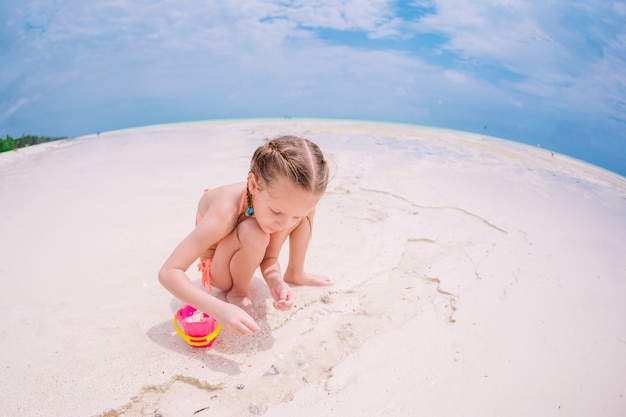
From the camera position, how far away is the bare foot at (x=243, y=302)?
5.52 ft

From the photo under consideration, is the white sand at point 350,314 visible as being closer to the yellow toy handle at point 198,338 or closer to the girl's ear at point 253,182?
the yellow toy handle at point 198,338

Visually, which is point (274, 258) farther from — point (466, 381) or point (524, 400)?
point (524, 400)

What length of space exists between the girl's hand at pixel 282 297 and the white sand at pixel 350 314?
0.12 m

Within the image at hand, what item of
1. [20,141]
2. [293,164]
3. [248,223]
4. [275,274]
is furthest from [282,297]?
[20,141]

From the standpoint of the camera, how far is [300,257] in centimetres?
189

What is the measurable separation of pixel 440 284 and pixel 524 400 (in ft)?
2.43

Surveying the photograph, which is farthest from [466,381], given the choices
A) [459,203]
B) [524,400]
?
[459,203]

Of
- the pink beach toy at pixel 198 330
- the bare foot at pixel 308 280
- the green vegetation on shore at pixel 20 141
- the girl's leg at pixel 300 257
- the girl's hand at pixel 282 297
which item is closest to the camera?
the pink beach toy at pixel 198 330

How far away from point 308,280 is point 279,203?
2.24ft

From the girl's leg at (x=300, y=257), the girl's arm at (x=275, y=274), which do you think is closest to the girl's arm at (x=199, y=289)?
the girl's arm at (x=275, y=274)

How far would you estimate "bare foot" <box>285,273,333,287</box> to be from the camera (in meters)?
1.93

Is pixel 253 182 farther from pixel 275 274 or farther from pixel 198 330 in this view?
pixel 198 330

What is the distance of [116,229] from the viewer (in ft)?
8.63

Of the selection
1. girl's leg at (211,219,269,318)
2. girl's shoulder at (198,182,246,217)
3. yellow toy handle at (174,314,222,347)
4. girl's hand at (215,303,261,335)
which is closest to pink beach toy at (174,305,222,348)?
yellow toy handle at (174,314,222,347)
